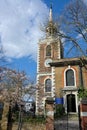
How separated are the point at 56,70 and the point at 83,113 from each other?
2025 centimetres

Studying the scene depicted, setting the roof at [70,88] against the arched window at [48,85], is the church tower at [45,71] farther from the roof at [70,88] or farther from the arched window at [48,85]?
the roof at [70,88]

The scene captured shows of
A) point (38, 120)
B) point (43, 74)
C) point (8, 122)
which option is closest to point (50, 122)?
point (38, 120)

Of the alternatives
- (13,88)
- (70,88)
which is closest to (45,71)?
(70,88)

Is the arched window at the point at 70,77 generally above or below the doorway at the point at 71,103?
above

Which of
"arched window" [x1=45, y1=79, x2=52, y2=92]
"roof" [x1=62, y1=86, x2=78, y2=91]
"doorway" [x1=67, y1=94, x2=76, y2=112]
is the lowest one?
"doorway" [x1=67, y1=94, x2=76, y2=112]

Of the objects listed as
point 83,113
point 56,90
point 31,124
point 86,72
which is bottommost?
point 31,124

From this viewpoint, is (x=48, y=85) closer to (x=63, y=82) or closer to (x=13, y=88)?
(x=63, y=82)

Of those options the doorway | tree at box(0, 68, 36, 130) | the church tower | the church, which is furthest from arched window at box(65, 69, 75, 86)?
tree at box(0, 68, 36, 130)

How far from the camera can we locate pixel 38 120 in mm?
15172

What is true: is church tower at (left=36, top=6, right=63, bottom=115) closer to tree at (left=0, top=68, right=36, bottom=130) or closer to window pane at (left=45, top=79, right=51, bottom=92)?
window pane at (left=45, top=79, right=51, bottom=92)

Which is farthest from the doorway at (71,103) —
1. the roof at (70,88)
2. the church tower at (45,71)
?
the church tower at (45,71)

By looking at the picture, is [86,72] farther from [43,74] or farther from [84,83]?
[43,74]

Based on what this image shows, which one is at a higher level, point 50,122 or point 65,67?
point 65,67

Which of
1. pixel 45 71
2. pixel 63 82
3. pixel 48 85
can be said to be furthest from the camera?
pixel 45 71
